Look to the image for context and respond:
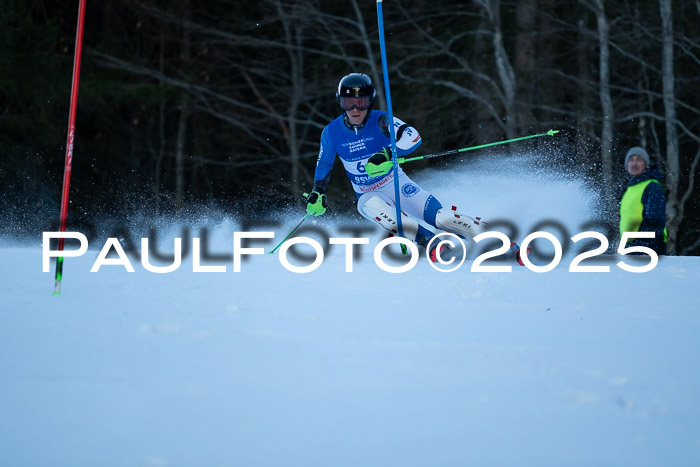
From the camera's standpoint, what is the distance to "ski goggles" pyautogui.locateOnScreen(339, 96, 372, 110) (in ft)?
20.9

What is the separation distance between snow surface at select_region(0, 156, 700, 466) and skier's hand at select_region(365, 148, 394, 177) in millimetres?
1080

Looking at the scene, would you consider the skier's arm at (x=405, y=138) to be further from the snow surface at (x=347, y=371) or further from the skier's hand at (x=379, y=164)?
the snow surface at (x=347, y=371)

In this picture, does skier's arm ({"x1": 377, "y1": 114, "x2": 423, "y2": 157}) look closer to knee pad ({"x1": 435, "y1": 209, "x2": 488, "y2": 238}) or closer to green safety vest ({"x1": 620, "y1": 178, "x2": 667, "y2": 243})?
knee pad ({"x1": 435, "y1": 209, "x2": 488, "y2": 238})

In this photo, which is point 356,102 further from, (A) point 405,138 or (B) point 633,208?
(B) point 633,208

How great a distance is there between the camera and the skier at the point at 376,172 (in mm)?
6371

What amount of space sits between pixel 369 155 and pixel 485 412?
13.2 ft

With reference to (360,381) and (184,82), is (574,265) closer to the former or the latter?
(360,381)

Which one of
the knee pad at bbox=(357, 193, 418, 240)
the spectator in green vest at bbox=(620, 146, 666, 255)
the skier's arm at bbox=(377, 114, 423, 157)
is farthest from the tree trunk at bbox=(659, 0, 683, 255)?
the skier's arm at bbox=(377, 114, 423, 157)

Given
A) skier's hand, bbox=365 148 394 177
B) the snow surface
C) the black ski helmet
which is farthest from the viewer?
the black ski helmet

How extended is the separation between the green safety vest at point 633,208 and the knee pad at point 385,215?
207cm

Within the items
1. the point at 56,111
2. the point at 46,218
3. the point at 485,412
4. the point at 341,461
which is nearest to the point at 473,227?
the point at 485,412

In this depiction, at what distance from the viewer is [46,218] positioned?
1806cm

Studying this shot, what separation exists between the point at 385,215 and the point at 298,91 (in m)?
10.8

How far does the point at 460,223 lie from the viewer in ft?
21.4
